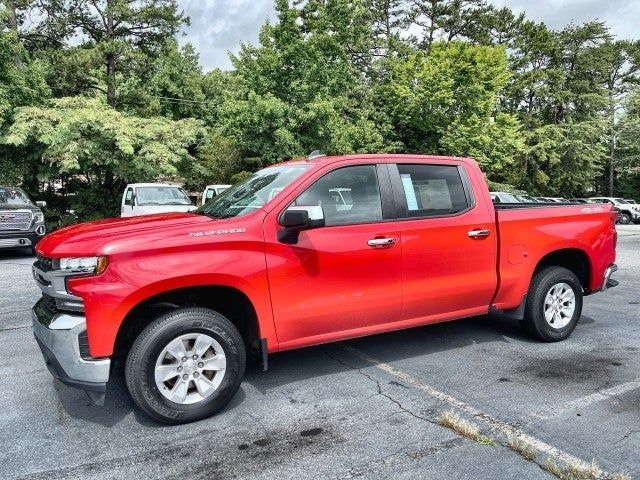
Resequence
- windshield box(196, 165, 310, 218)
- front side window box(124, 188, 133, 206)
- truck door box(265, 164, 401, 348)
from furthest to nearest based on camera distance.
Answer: front side window box(124, 188, 133, 206) < windshield box(196, 165, 310, 218) < truck door box(265, 164, 401, 348)

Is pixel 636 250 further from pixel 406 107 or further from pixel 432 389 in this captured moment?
pixel 406 107

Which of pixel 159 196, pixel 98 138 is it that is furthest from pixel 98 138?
pixel 159 196

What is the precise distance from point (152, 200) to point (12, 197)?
3828 millimetres

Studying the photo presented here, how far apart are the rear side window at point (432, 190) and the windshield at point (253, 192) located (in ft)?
3.00

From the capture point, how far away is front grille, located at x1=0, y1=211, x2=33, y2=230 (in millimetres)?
12047

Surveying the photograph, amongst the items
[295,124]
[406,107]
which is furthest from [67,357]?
[406,107]

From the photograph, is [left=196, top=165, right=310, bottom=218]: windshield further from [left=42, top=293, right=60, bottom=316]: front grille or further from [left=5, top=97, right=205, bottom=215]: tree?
[left=5, top=97, right=205, bottom=215]: tree

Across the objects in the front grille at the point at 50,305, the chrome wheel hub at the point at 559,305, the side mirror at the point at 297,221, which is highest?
the side mirror at the point at 297,221

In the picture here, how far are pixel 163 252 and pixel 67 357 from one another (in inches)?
34.7

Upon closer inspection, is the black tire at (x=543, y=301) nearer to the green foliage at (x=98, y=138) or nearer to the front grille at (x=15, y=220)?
the front grille at (x=15, y=220)

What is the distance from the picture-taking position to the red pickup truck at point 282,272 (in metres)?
3.34

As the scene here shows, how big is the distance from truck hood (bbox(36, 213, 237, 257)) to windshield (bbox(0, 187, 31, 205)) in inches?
417

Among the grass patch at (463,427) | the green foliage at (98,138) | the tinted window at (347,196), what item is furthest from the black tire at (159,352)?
the green foliage at (98,138)

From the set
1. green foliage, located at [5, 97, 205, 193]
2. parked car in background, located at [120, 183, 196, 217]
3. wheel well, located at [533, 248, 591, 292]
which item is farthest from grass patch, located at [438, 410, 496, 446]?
green foliage, located at [5, 97, 205, 193]
